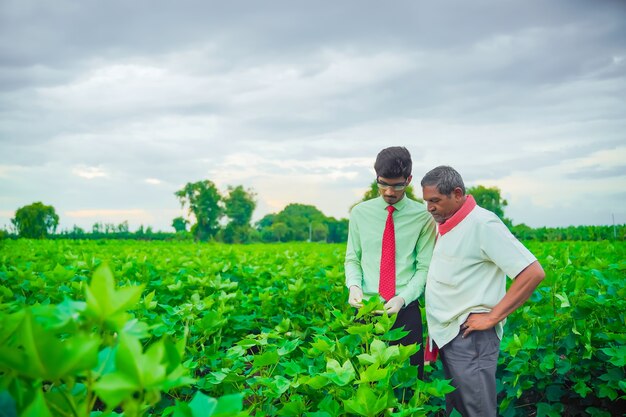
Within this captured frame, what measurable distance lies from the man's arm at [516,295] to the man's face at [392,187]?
0.87 meters

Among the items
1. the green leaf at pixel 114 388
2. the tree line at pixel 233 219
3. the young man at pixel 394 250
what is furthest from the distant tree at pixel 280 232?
the green leaf at pixel 114 388

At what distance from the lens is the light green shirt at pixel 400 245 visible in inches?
137

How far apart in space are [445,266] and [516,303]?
1.38 ft

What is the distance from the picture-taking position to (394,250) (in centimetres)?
348

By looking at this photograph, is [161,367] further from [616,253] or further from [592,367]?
[616,253]

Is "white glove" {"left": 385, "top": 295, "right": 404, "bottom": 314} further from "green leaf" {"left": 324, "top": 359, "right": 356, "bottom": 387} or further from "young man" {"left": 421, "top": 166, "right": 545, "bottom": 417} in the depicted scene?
"green leaf" {"left": 324, "top": 359, "right": 356, "bottom": 387}

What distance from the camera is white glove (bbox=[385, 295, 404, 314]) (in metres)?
3.15

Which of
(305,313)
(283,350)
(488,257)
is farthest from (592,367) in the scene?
(283,350)

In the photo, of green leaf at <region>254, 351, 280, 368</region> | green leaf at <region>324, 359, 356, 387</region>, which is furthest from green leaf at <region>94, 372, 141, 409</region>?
green leaf at <region>254, 351, 280, 368</region>

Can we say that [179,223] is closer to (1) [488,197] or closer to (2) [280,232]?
(2) [280,232]

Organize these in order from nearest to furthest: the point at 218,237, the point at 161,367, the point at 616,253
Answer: the point at 161,367 < the point at 616,253 < the point at 218,237

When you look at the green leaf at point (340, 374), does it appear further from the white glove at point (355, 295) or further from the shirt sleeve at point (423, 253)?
the shirt sleeve at point (423, 253)

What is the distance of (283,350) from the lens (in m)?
2.54

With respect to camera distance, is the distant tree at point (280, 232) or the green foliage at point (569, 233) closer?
the green foliage at point (569, 233)
